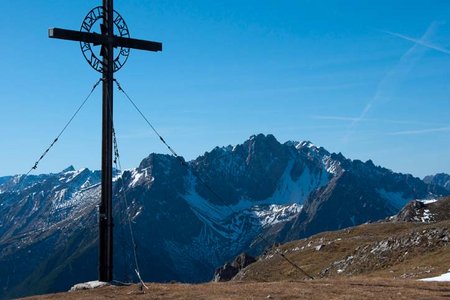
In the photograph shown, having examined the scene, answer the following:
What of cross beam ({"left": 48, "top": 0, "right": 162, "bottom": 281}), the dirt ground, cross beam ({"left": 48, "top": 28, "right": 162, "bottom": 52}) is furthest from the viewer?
cross beam ({"left": 48, "top": 0, "right": 162, "bottom": 281})

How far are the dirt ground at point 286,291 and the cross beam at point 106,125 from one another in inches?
132

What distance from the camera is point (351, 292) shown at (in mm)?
30625

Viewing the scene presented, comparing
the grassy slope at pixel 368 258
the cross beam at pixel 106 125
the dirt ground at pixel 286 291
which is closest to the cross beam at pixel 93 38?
the cross beam at pixel 106 125

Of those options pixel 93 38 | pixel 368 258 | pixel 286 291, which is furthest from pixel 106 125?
pixel 368 258

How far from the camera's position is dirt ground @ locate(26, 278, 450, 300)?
29328mm

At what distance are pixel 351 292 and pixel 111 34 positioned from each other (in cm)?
2237

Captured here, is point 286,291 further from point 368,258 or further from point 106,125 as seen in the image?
point 368,258

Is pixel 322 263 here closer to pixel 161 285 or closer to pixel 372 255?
pixel 372 255

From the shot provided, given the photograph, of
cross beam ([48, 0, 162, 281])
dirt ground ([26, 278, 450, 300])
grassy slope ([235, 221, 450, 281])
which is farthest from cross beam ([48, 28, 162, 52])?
grassy slope ([235, 221, 450, 281])

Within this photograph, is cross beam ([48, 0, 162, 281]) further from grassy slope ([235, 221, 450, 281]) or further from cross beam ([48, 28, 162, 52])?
grassy slope ([235, 221, 450, 281])

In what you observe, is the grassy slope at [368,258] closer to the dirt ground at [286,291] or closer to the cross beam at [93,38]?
the dirt ground at [286,291]

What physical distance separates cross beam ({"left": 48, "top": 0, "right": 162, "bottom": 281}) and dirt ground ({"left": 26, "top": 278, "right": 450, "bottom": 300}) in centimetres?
336

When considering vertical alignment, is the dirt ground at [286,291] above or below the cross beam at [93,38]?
below

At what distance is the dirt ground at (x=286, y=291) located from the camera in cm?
2933
